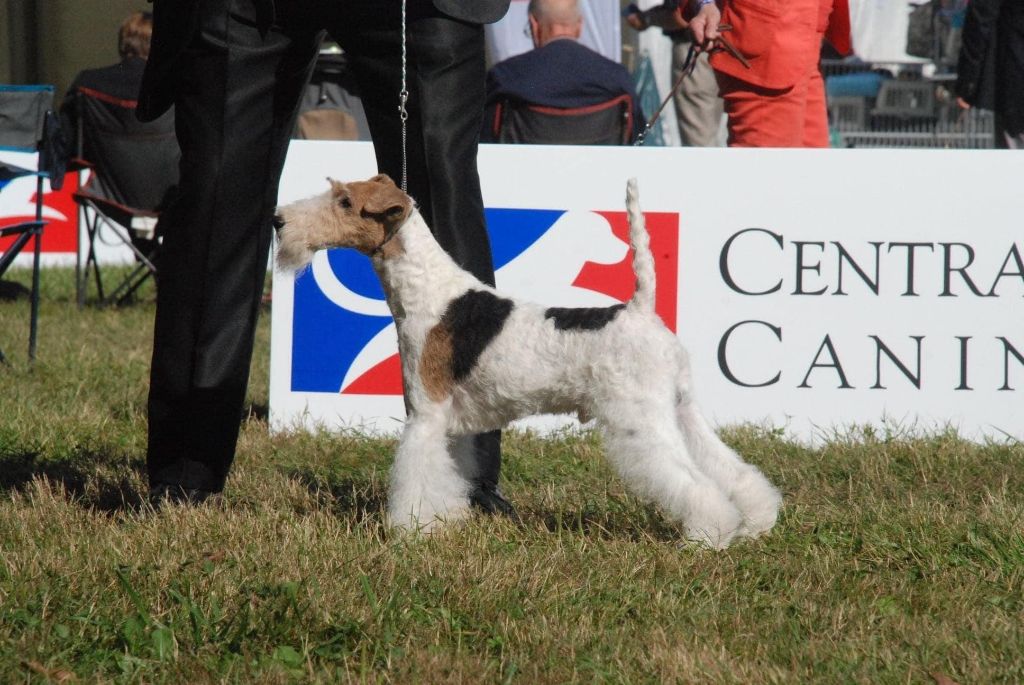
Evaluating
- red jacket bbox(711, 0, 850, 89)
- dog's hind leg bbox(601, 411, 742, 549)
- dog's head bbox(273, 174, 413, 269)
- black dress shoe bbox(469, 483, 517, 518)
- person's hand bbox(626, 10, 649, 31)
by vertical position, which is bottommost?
black dress shoe bbox(469, 483, 517, 518)

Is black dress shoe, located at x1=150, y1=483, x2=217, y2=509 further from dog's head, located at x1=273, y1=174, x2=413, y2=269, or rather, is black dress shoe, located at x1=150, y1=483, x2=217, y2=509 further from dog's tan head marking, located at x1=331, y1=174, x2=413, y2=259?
dog's tan head marking, located at x1=331, y1=174, x2=413, y2=259

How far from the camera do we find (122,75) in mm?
8320

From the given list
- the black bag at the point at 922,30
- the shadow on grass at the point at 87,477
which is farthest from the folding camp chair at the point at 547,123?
the black bag at the point at 922,30

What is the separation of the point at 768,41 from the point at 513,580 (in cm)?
350

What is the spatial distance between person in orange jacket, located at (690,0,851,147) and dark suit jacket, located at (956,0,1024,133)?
8.31 ft

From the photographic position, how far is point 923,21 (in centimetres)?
1074

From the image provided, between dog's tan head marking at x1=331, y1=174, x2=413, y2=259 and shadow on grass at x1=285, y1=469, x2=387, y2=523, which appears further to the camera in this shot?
shadow on grass at x1=285, y1=469, x2=387, y2=523

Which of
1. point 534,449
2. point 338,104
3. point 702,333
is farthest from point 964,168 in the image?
point 338,104

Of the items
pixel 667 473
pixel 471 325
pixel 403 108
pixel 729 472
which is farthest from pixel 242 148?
pixel 729 472

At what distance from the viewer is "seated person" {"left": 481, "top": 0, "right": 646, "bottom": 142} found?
6.96m

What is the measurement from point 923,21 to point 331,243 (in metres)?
8.70

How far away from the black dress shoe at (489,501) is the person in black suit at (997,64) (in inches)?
214

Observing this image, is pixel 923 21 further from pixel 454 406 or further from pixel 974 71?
pixel 454 406

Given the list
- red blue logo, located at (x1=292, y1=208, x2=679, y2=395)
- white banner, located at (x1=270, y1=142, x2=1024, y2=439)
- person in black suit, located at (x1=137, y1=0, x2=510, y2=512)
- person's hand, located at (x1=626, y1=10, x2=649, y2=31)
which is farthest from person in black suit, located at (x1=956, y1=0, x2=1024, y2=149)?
person in black suit, located at (x1=137, y1=0, x2=510, y2=512)
